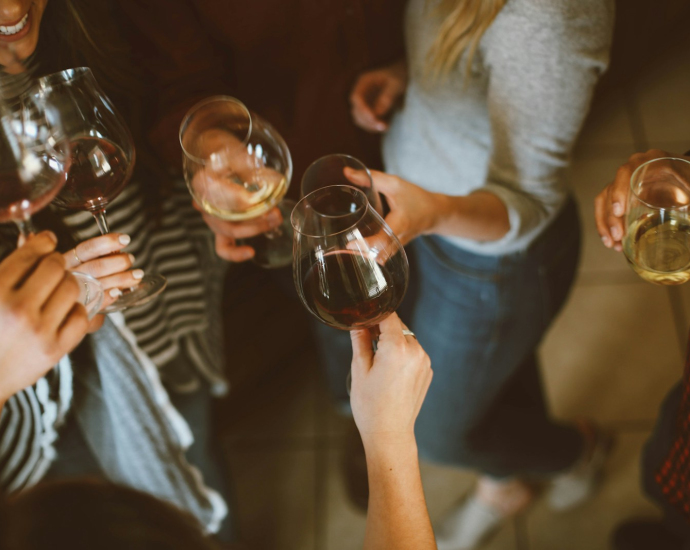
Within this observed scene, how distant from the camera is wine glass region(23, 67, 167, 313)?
2.51 ft

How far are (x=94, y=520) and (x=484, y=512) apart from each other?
1.26 metres

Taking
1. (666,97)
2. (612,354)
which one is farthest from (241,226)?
(666,97)

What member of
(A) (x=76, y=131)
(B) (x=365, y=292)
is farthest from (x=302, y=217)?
(A) (x=76, y=131)

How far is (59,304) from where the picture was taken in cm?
60

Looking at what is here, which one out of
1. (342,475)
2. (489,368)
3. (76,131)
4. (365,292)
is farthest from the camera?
(342,475)

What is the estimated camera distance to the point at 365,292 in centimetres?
69

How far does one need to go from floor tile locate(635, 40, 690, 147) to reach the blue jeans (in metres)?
1.22

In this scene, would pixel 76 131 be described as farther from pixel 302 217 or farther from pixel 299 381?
pixel 299 381

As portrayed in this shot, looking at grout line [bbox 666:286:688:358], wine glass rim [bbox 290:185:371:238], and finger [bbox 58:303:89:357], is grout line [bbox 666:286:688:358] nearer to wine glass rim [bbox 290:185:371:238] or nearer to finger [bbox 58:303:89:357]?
wine glass rim [bbox 290:185:371:238]

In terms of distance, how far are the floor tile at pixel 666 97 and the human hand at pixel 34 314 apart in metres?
2.10

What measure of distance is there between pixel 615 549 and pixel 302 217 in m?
1.33

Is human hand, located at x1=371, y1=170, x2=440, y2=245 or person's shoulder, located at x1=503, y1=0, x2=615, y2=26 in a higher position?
person's shoulder, located at x1=503, y1=0, x2=615, y2=26

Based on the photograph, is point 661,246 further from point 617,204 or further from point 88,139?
point 88,139

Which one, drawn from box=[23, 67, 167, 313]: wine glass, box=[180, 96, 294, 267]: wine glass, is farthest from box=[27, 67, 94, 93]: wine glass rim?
box=[180, 96, 294, 267]: wine glass
